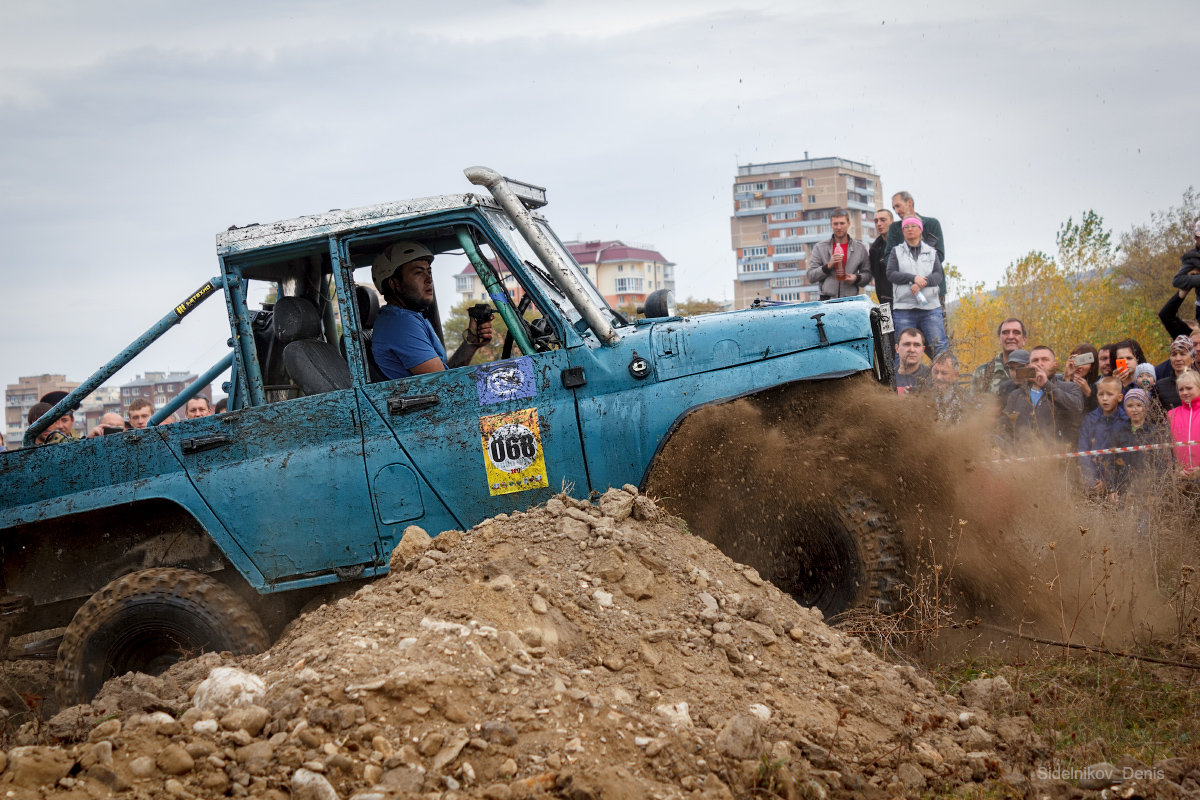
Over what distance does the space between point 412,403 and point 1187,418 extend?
5612 mm

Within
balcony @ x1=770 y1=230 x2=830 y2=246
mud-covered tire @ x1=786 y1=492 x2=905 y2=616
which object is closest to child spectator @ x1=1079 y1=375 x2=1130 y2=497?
mud-covered tire @ x1=786 y1=492 x2=905 y2=616

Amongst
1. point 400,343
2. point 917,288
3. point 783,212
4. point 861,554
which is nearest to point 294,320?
point 400,343

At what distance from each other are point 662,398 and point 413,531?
4.60ft

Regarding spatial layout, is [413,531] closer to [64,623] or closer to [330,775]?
[330,775]

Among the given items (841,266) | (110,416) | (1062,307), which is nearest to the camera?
(110,416)

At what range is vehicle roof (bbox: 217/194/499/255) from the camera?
5.23 metres

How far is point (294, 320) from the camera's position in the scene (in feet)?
18.5

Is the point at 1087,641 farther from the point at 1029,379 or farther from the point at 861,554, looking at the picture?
the point at 1029,379

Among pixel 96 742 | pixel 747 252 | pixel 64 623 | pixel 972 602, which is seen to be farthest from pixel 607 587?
pixel 747 252

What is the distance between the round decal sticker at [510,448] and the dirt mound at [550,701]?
0.45 meters

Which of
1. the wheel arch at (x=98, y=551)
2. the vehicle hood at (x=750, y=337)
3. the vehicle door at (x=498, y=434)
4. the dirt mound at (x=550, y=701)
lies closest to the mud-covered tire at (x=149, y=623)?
the wheel arch at (x=98, y=551)

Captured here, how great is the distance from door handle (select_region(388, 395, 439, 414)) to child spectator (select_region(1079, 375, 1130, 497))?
4.81 m

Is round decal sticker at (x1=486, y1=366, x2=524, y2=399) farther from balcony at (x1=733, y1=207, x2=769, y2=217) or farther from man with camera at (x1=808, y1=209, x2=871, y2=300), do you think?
balcony at (x1=733, y1=207, x2=769, y2=217)

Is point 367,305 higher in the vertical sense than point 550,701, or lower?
higher
